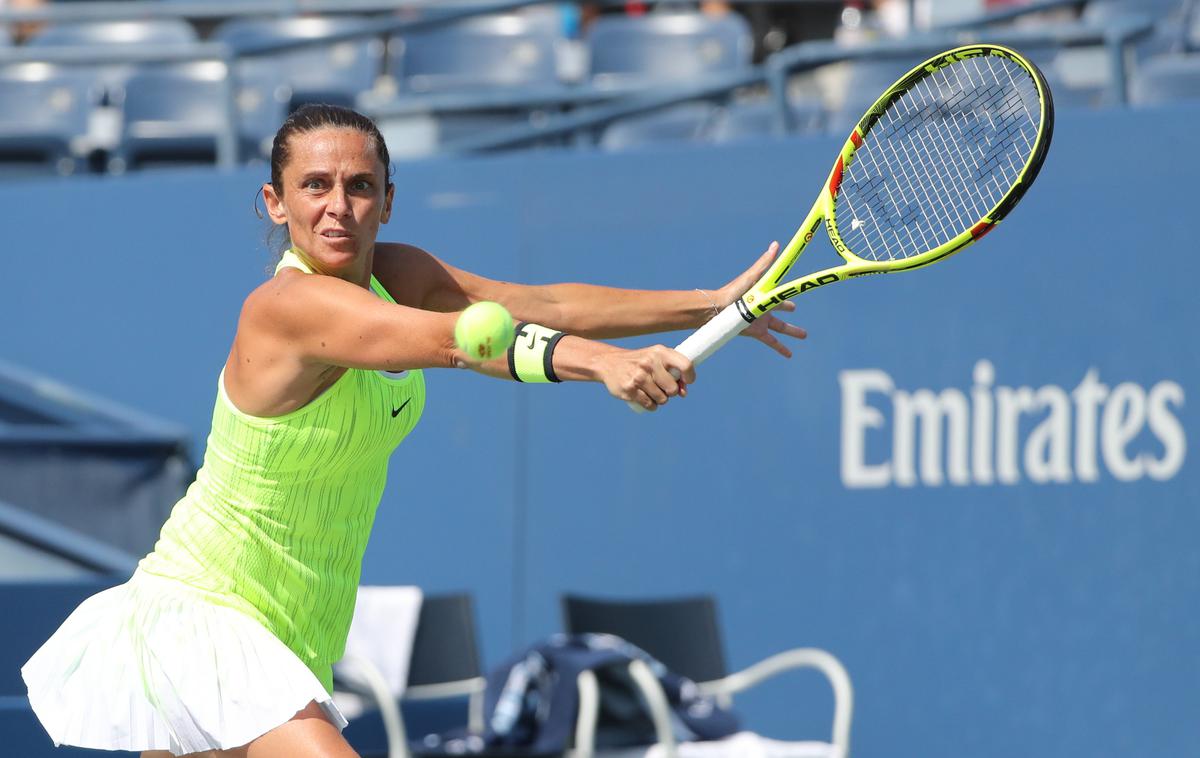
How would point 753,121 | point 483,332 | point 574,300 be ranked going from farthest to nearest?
point 753,121
point 574,300
point 483,332

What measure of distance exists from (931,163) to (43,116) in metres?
5.41

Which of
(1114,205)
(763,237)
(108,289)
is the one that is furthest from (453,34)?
(1114,205)

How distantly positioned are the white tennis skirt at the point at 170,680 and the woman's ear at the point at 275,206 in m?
0.65

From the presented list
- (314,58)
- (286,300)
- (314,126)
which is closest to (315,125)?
(314,126)

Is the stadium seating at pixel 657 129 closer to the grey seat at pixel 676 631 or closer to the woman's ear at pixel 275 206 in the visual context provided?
the grey seat at pixel 676 631

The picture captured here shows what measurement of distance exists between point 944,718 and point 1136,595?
0.76 m

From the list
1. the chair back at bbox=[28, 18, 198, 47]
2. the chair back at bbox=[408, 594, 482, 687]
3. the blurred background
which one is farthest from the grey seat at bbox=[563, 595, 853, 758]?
the chair back at bbox=[28, 18, 198, 47]

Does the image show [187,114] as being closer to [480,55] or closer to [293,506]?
[480,55]

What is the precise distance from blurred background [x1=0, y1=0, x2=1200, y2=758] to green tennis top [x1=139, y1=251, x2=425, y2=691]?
6.75 feet

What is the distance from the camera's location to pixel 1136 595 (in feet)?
19.1

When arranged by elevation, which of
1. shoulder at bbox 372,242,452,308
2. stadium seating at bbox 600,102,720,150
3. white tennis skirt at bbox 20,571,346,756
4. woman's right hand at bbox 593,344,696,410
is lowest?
white tennis skirt at bbox 20,571,346,756

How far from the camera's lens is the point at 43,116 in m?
8.41

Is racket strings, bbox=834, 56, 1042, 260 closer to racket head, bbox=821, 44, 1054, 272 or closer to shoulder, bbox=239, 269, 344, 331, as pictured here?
racket head, bbox=821, 44, 1054, 272

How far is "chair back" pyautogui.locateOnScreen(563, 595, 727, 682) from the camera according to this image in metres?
5.82
